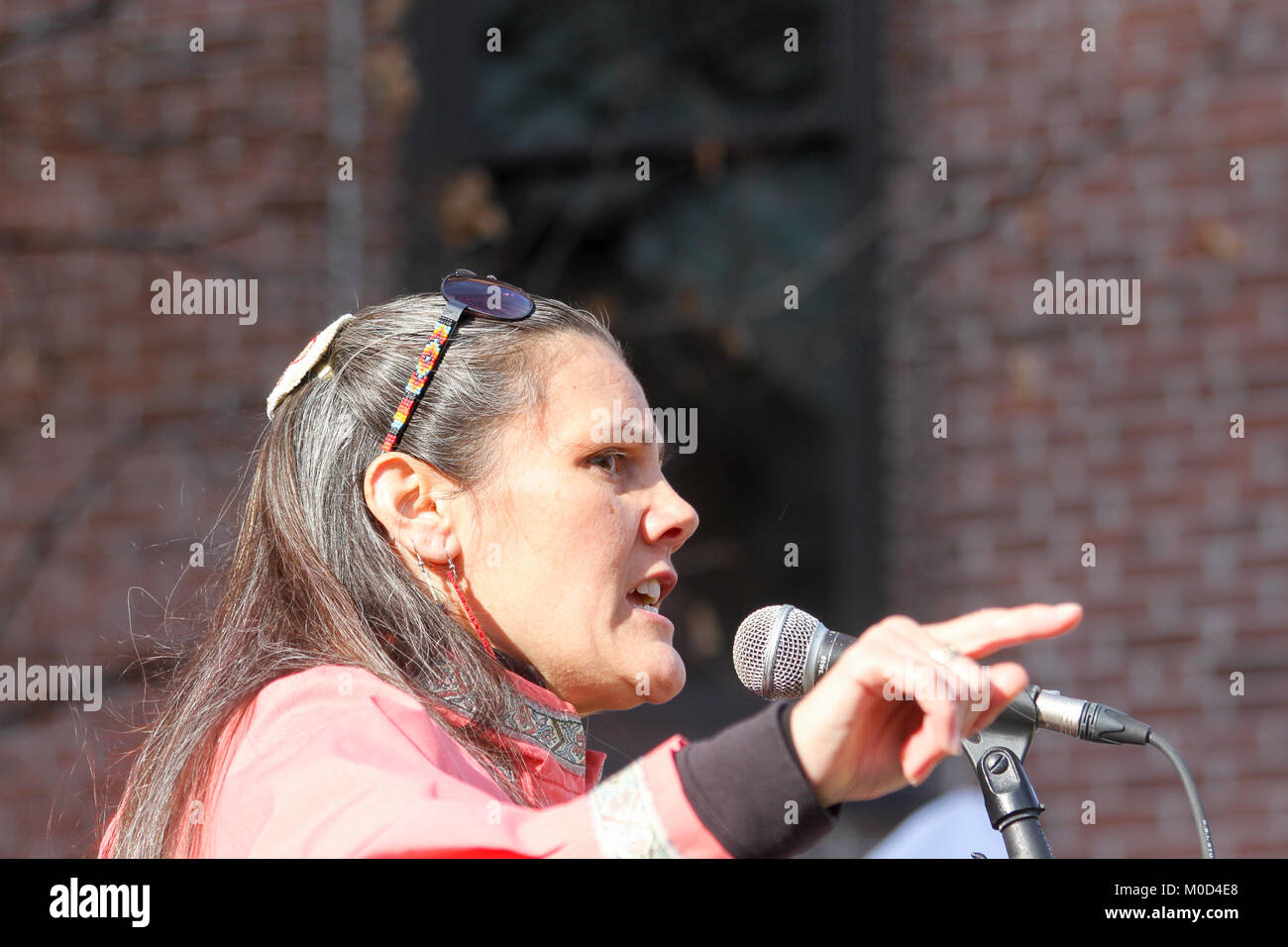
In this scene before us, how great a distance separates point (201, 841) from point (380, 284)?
3198 mm

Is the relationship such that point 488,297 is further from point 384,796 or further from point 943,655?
point 943,655

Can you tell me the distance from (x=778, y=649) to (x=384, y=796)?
56cm

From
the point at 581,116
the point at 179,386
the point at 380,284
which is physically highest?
the point at 581,116

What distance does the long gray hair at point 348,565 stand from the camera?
165cm

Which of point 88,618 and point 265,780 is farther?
point 88,618

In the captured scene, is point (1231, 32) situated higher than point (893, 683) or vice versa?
point (1231, 32)

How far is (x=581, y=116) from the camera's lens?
185 inches

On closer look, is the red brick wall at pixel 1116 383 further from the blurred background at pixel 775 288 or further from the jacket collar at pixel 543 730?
the jacket collar at pixel 543 730

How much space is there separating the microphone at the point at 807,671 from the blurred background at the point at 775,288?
2294 mm

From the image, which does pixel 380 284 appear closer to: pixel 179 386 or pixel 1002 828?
pixel 179 386

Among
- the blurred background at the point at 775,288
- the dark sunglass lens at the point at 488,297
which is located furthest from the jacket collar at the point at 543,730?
the blurred background at the point at 775,288

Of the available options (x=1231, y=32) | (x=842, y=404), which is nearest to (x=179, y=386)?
(x=842, y=404)

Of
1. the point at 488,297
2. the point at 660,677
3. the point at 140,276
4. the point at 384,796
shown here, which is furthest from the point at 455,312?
the point at 140,276

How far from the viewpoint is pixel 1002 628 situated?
3.75 feet
